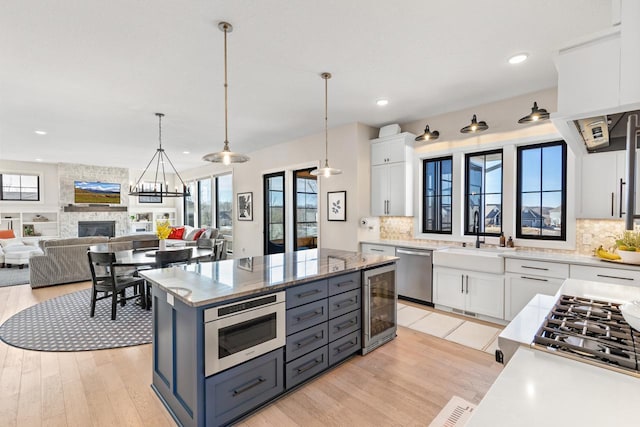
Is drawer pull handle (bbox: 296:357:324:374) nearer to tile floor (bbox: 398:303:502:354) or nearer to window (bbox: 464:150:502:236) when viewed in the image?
tile floor (bbox: 398:303:502:354)

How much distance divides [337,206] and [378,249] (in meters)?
1.06

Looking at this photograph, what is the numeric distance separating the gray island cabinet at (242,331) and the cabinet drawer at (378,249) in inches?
78.7

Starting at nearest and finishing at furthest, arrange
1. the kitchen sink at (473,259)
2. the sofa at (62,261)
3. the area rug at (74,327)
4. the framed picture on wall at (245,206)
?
the area rug at (74,327), the kitchen sink at (473,259), the sofa at (62,261), the framed picture on wall at (245,206)

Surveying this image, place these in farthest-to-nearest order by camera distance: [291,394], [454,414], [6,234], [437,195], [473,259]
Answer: [6,234]
[437,195]
[473,259]
[291,394]
[454,414]

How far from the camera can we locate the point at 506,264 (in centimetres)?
369

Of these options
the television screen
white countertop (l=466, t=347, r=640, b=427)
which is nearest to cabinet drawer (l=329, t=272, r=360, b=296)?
white countertop (l=466, t=347, r=640, b=427)

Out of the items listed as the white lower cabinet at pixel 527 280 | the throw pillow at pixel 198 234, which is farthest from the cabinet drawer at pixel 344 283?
the throw pillow at pixel 198 234

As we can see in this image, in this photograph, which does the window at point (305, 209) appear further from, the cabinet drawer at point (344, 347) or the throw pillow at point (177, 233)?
the throw pillow at point (177, 233)

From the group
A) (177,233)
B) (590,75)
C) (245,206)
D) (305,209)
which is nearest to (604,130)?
(590,75)

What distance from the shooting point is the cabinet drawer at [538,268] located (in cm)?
328

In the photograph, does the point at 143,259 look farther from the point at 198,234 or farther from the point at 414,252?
the point at 198,234

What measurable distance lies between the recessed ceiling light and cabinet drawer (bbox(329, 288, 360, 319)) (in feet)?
8.80

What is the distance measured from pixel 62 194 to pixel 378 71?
34.0ft

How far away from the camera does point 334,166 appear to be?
17.9 feet
